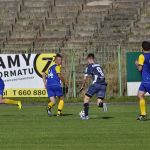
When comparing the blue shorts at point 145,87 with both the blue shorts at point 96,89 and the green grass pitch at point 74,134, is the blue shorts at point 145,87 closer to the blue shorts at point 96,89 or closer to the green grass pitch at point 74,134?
the green grass pitch at point 74,134

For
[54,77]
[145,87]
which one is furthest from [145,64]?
[54,77]

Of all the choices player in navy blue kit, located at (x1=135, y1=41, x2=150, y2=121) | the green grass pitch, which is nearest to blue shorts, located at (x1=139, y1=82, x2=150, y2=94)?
player in navy blue kit, located at (x1=135, y1=41, x2=150, y2=121)

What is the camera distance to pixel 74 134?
16.3 m


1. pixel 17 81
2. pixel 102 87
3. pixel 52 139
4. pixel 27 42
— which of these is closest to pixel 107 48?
pixel 17 81

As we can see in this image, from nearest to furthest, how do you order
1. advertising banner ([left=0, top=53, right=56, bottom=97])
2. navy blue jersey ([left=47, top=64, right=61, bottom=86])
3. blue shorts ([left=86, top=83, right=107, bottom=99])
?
blue shorts ([left=86, top=83, right=107, bottom=99]) → navy blue jersey ([left=47, top=64, right=61, bottom=86]) → advertising banner ([left=0, top=53, right=56, bottom=97])

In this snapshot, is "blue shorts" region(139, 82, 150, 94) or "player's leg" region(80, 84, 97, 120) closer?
"blue shorts" region(139, 82, 150, 94)

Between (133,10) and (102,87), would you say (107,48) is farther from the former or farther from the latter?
(102,87)

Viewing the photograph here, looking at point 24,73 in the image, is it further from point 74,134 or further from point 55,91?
point 74,134

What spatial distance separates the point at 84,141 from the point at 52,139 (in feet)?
2.75

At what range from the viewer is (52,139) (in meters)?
15.2

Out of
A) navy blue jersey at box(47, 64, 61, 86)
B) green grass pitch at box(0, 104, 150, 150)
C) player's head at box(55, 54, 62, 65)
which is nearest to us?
green grass pitch at box(0, 104, 150, 150)

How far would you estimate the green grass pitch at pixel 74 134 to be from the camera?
13.9 meters

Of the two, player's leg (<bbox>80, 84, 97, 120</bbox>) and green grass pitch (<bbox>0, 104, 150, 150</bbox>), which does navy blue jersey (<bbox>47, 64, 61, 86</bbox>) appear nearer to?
player's leg (<bbox>80, 84, 97, 120</bbox>)

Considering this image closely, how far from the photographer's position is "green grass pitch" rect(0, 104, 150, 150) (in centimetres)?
1388
